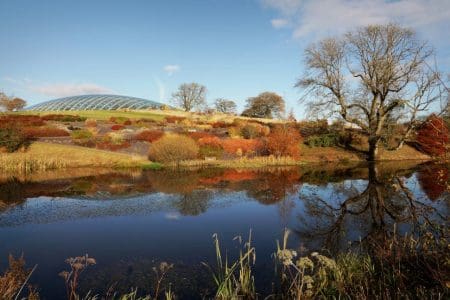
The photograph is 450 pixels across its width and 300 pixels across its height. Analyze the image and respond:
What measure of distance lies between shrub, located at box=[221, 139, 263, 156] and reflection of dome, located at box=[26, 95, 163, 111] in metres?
48.2

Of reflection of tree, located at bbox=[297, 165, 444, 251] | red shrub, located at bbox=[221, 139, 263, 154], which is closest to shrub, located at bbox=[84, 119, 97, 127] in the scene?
red shrub, located at bbox=[221, 139, 263, 154]

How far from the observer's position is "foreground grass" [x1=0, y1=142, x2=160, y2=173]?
26203 millimetres

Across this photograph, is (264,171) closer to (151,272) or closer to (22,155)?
(151,272)

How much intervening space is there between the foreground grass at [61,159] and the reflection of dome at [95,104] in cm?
4425

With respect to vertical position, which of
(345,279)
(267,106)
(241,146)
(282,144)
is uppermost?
(267,106)

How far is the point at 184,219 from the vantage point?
40.1ft

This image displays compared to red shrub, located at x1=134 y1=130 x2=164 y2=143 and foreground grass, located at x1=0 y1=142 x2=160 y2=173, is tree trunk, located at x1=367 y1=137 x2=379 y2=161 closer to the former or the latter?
foreground grass, located at x1=0 y1=142 x2=160 y2=173

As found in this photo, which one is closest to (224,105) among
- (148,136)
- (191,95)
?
(191,95)

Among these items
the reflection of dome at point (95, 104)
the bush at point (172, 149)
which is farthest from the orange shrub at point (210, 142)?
the reflection of dome at point (95, 104)

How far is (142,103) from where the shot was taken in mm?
81438

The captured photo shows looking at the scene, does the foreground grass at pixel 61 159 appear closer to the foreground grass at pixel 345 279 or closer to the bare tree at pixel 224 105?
the foreground grass at pixel 345 279

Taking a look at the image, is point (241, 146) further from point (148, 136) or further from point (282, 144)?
point (148, 136)

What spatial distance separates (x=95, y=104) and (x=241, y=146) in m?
53.7

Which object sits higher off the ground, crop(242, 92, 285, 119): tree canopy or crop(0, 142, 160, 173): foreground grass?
crop(242, 92, 285, 119): tree canopy
